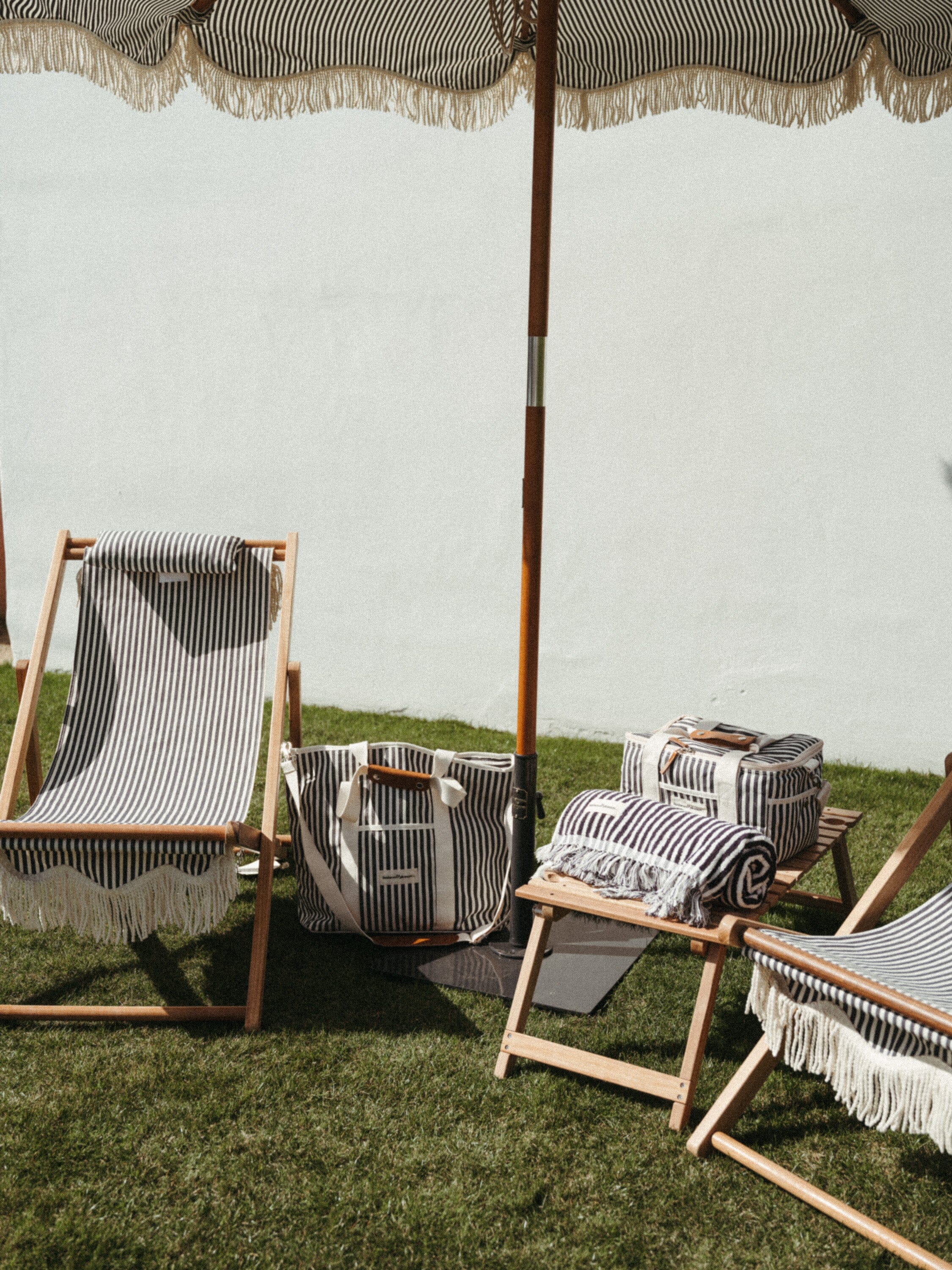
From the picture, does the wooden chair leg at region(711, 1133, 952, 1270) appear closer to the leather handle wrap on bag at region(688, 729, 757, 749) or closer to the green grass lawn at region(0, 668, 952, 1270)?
the green grass lawn at region(0, 668, 952, 1270)

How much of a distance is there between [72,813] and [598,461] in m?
3.26

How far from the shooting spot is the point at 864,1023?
1938 mm

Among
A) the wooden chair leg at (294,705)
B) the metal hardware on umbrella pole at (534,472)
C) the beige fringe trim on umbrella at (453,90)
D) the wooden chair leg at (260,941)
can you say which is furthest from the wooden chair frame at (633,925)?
the beige fringe trim on umbrella at (453,90)

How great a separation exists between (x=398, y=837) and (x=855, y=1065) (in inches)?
56.0

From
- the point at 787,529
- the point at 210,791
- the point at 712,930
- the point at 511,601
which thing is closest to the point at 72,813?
the point at 210,791

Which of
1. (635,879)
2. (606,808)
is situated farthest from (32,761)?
(635,879)

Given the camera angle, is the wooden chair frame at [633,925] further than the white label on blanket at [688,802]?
No

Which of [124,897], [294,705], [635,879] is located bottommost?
[124,897]

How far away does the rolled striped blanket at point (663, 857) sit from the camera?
7.44ft

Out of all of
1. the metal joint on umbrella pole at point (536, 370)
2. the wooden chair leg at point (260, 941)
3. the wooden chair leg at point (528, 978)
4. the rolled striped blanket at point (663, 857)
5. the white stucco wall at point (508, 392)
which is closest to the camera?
the rolled striped blanket at point (663, 857)

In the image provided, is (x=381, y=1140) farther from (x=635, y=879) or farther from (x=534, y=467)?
(x=534, y=467)

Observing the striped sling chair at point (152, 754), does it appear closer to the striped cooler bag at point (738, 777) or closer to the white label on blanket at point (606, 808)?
the white label on blanket at point (606, 808)

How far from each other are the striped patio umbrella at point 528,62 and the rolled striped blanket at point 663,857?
0.37 meters

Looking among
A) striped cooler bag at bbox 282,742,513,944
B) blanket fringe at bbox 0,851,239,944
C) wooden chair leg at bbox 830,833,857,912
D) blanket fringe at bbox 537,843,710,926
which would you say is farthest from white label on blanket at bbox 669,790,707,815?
blanket fringe at bbox 0,851,239,944
